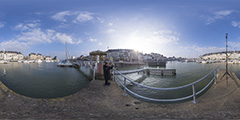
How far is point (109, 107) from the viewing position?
407cm

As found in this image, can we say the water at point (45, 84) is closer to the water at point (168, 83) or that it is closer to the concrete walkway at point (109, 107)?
the concrete walkway at point (109, 107)

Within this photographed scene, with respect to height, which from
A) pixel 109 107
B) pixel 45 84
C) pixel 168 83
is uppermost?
pixel 109 107

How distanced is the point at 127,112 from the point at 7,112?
4.04m

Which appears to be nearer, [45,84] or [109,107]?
[109,107]

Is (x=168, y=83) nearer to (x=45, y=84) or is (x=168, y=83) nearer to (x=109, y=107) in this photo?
(x=109, y=107)

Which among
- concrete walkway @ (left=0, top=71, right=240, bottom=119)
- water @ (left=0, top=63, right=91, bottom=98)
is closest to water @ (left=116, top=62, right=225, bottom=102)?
concrete walkway @ (left=0, top=71, right=240, bottom=119)

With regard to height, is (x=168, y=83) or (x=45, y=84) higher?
(x=45, y=84)

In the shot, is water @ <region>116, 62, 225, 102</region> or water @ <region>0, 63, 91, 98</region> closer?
water @ <region>116, 62, 225, 102</region>

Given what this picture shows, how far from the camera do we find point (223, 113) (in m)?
3.21

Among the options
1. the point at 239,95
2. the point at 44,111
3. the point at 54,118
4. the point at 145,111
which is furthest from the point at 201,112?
the point at 44,111

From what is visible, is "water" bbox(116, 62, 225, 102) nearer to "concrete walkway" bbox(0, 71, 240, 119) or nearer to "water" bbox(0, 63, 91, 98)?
"concrete walkway" bbox(0, 71, 240, 119)

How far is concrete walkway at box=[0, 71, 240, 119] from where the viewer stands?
3.28 m

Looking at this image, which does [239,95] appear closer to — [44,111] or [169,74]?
[44,111]

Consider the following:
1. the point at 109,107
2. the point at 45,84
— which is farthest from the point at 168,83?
the point at 45,84
